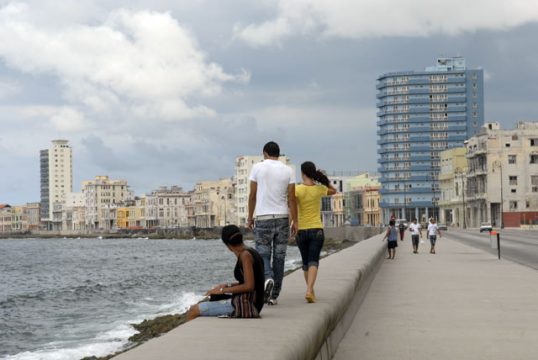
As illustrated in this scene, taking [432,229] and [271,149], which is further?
[432,229]

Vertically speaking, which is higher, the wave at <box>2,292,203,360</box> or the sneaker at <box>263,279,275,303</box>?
the sneaker at <box>263,279,275,303</box>

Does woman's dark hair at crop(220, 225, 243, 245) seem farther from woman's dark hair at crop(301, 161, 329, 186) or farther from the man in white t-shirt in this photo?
woman's dark hair at crop(301, 161, 329, 186)

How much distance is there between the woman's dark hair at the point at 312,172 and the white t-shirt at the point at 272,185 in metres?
0.50

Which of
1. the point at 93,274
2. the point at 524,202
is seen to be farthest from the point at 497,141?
the point at 93,274

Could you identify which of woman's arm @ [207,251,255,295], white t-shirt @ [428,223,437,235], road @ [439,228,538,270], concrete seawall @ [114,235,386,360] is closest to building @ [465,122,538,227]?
road @ [439,228,538,270]

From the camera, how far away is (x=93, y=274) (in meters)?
68.1

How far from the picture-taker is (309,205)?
10.4 metres

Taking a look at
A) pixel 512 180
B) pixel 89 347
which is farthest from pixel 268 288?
pixel 512 180

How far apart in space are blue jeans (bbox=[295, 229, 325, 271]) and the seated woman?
5.35 ft

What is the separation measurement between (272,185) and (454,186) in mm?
139385

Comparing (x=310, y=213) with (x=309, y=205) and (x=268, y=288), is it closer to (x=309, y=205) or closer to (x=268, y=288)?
(x=309, y=205)

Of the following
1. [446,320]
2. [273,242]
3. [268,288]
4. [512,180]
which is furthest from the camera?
[512,180]

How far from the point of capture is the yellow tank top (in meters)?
10.3

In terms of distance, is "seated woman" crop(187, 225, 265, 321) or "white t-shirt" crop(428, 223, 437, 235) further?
"white t-shirt" crop(428, 223, 437, 235)
